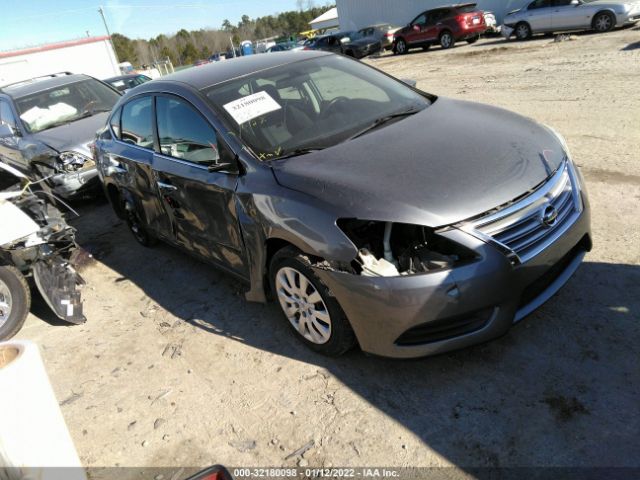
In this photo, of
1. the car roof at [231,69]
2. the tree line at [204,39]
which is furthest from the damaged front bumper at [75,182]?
→ the tree line at [204,39]

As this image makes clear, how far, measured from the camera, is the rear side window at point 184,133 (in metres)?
3.57

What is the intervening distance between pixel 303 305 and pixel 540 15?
1786 cm

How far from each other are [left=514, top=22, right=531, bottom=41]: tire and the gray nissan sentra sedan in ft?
53.7

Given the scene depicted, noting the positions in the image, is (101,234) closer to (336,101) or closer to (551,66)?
(336,101)

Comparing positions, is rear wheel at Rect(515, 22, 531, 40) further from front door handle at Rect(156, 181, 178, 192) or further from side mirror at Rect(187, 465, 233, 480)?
side mirror at Rect(187, 465, 233, 480)

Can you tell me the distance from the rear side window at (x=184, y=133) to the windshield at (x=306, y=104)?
0.19 meters

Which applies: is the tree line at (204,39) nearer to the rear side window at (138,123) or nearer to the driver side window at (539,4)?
the driver side window at (539,4)

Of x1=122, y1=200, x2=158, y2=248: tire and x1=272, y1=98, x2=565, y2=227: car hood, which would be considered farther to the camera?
x1=122, y1=200, x2=158, y2=248: tire

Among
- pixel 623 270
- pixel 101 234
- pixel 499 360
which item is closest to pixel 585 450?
pixel 499 360

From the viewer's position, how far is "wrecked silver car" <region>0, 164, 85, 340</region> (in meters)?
4.19

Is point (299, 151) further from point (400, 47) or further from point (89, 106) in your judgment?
point (400, 47)

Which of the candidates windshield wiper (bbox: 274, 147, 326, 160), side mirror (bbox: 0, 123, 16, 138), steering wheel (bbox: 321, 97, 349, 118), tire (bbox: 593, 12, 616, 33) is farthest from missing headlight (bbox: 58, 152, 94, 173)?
tire (bbox: 593, 12, 616, 33)

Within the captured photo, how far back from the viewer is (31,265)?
4.33 metres

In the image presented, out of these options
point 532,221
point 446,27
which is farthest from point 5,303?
point 446,27
